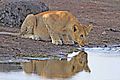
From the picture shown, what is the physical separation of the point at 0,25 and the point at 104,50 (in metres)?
4.45

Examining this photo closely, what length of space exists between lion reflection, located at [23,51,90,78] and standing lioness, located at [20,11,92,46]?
1.79 metres

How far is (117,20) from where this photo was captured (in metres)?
19.6

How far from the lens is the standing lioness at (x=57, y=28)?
14461mm

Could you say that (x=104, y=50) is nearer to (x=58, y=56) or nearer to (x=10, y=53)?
(x=58, y=56)

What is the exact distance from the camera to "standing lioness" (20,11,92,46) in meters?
14.5

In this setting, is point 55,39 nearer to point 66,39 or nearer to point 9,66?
point 66,39

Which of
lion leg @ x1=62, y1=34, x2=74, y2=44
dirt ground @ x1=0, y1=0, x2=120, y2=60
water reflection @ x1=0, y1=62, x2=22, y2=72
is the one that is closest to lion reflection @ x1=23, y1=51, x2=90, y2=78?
water reflection @ x1=0, y1=62, x2=22, y2=72

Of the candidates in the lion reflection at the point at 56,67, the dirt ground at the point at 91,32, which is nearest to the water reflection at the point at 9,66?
the lion reflection at the point at 56,67

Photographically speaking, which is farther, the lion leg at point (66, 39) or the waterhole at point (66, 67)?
the lion leg at point (66, 39)

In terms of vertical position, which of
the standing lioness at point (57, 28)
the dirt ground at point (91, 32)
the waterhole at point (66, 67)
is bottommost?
the dirt ground at point (91, 32)

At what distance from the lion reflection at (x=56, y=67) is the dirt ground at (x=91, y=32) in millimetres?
917

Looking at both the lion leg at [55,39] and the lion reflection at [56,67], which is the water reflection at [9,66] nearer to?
→ the lion reflection at [56,67]

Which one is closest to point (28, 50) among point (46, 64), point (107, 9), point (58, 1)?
point (46, 64)

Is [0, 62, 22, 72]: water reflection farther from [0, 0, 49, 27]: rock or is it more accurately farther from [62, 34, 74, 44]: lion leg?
[0, 0, 49, 27]: rock
